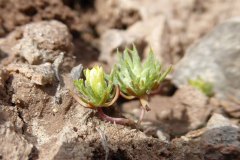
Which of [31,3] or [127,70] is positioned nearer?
[127,70]

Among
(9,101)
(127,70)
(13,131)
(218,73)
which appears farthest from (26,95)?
(218,73)

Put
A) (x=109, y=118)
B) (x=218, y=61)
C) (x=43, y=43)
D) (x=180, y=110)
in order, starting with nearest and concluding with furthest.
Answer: (x=109, y=118)
(x=43, y=43)
(x=180, y=110)
(x=218, y=61)

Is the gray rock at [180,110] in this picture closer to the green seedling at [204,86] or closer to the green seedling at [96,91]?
the green seedling at [204,86]

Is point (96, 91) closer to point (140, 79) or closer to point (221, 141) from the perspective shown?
point (140, 79)

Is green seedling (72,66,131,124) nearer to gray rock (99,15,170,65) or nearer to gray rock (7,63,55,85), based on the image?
gray rock (7,63,55,85)

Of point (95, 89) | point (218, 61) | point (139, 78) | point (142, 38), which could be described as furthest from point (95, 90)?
point (218, 61)

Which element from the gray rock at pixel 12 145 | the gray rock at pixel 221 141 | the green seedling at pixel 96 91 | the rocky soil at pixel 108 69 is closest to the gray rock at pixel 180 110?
the rocky soil at pixel 108 69

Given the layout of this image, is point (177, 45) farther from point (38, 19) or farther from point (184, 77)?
point (38, 19)
